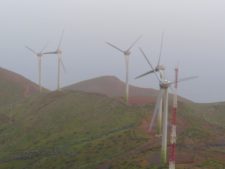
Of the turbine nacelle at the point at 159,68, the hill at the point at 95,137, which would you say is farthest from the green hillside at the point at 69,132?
the turbine nacelle at the point at 159,68

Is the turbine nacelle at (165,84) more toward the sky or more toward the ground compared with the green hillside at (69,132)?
more toward the sky

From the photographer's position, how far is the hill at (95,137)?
115 metres

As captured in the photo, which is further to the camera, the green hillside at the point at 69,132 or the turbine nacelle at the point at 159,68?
the green hillside at the point at 69,132

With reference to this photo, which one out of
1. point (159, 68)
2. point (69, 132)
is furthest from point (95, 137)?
point (159, 68)

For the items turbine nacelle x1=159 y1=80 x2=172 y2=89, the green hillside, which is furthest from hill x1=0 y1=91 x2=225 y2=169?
turbine nacelle x1=159 y1=80 x2=172 y2=89

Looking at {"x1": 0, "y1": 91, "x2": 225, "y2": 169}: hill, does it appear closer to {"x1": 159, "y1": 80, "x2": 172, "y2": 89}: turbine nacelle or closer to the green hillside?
the green hillside

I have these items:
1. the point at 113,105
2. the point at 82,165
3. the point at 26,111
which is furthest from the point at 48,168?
the point at 26,111

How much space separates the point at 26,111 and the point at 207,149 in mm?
95175

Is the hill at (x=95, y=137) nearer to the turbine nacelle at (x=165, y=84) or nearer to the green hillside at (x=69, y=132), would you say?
the green hillside at (x=69, y=132)

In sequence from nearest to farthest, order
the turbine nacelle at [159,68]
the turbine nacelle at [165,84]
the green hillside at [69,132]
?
the turbine nacelle at [165,84], the turbine nacelle at [159,68], the green hillside at [69,132]

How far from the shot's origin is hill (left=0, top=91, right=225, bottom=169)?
115 metres

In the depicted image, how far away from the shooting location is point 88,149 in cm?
13412

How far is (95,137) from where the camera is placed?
482 feet

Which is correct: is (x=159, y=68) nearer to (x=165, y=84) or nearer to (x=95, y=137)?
(x=165, y=84)
